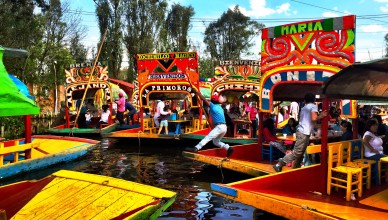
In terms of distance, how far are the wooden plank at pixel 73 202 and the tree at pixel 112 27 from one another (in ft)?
102

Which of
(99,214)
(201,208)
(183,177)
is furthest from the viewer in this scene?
(183,177)

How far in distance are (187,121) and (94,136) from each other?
177 inches

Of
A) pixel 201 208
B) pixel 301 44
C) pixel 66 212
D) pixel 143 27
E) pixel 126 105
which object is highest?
pixel 143 27

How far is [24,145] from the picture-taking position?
354 inches

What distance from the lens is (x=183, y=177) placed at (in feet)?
32.1

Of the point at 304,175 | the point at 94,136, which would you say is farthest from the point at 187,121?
the point at 304,175

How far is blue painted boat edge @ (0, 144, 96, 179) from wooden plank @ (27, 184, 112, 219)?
3709 millimetres

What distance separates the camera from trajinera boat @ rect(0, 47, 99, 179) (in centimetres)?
461

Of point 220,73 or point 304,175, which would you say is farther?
point 220,73

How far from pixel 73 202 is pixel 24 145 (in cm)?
449

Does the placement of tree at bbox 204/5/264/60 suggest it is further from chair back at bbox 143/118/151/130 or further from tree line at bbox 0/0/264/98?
chair back at bbox 143/118/151/130

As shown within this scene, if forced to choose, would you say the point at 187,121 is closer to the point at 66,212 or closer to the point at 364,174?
the point at 364,174

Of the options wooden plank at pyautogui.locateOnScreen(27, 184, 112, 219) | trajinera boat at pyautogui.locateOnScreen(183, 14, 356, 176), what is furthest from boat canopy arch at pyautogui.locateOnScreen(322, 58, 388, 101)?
wooden plank at pyautogui.locateOnScreen(27, 184, 112, 219)

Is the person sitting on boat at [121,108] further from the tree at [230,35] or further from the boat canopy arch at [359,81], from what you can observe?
→ the tree at [230,35]
